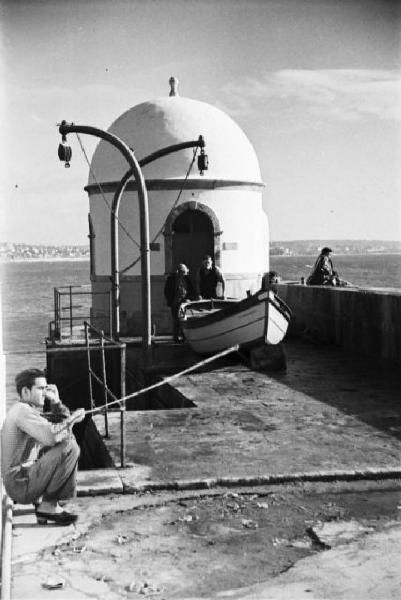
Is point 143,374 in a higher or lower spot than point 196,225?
lower

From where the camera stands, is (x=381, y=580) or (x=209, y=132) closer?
(x=381, y=580)

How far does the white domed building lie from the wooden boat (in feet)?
18.1

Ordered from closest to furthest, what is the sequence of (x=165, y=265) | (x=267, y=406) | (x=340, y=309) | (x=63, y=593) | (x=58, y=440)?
(x=63, y=593) < (x=58, y=440) < (x=267, y=406) < (x=340, y=309) < (x=165, y=265)

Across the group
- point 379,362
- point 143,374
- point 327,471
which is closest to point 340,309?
point 379,362

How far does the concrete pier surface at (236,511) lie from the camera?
5.36 metres

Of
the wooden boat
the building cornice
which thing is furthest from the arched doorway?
the wooden boat

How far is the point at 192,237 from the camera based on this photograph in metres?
22.1

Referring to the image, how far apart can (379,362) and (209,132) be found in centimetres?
1002

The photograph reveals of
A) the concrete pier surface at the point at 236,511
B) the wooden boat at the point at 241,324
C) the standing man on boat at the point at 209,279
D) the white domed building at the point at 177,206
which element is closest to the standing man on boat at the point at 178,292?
the standing man on boat at the point at 209,279

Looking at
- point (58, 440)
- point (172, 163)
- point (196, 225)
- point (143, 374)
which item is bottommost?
point (143, 374)

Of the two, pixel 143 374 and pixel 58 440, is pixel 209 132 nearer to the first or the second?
pixel 143 374

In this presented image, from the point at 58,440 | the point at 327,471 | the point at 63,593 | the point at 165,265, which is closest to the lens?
the point at 63,593

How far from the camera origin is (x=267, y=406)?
11.1 m

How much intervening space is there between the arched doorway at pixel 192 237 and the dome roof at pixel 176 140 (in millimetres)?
1117
